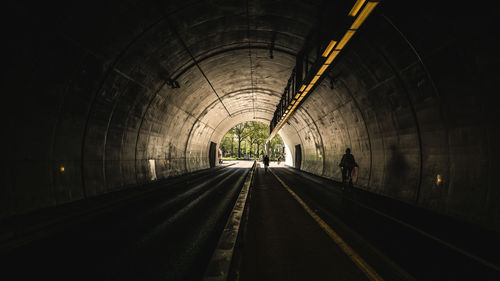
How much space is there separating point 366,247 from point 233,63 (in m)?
10.8

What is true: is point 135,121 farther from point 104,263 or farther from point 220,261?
point 220,261

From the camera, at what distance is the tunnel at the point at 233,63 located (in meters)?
5.21

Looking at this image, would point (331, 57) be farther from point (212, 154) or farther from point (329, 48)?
point (212, 154)

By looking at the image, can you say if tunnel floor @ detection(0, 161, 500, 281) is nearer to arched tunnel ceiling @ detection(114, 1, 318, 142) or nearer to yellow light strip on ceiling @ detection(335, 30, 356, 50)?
yellow light strip on ceiling @ detection(335, 30, 356, 50)

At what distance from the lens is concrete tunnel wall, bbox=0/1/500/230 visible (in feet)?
17.5

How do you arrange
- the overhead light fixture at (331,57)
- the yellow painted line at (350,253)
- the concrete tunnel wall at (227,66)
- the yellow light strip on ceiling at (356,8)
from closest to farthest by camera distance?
the yellow painted line at (350,253)
the yellow light strip on ceiling at (356,8)
the concrete tunnel wall at (227,66)
the overhead light fixture at (331,57)

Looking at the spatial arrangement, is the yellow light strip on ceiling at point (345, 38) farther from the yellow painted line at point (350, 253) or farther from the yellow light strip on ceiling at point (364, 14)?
the yellow painted line at point (350, 253)

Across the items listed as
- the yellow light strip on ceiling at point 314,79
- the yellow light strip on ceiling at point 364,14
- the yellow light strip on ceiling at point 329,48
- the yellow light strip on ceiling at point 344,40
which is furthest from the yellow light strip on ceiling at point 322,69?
the yellow light strip on ceiling at point 364,14

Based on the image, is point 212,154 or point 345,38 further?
point 212,154

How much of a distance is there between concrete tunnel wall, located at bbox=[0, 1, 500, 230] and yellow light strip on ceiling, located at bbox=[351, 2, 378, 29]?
0.69 ft

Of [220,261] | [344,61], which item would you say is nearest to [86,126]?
[220,261]

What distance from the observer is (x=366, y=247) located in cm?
398

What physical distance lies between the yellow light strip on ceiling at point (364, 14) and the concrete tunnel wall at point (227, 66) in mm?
211

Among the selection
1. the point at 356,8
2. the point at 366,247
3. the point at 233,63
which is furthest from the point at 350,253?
the point at 233,63
